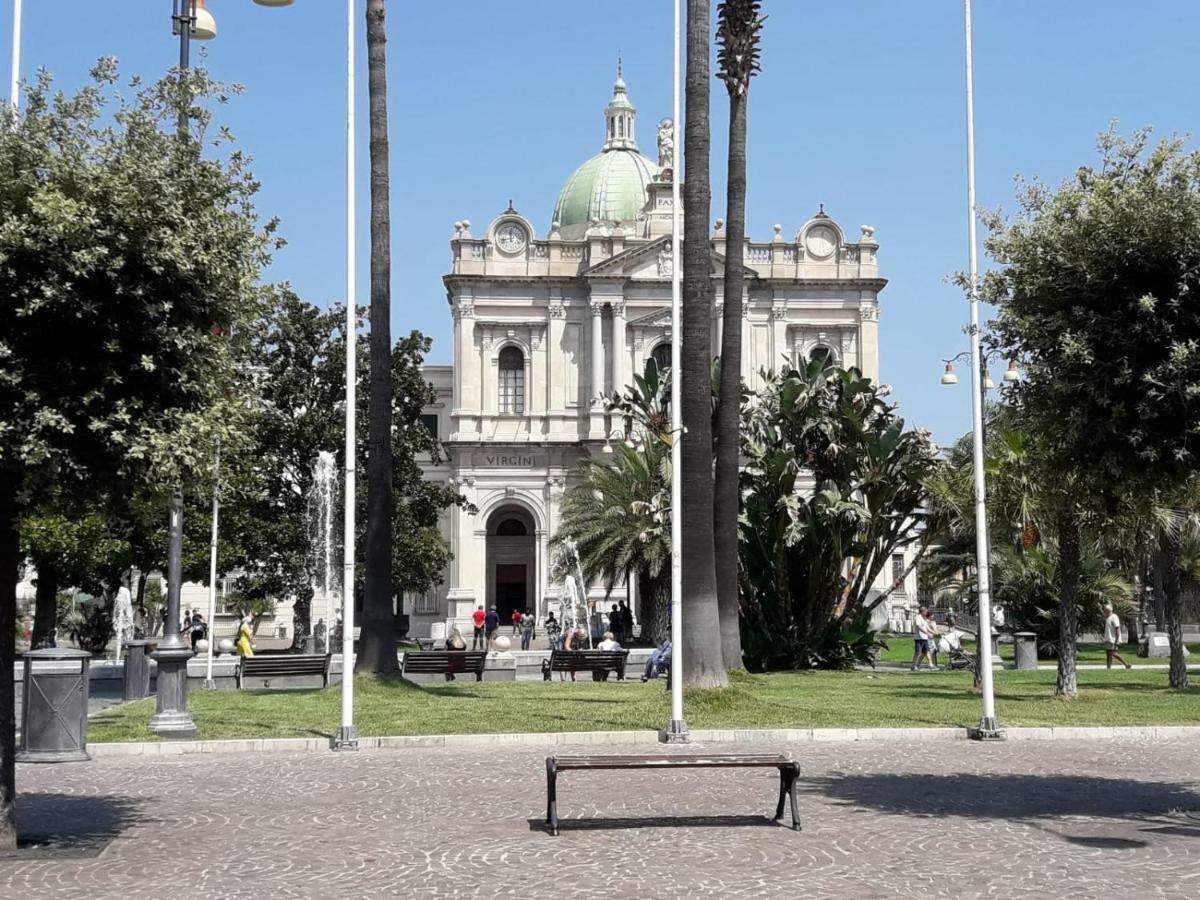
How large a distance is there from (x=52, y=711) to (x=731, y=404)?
11.9 m

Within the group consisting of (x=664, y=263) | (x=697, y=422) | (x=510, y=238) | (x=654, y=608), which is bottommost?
(x=654, y=608)

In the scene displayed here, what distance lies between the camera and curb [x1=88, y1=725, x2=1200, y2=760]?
1561cm

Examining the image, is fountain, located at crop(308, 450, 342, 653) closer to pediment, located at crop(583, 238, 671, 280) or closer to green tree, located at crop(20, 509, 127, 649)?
green tree, located at crop(20, 509, 127, 649)

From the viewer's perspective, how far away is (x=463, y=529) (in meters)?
61.0

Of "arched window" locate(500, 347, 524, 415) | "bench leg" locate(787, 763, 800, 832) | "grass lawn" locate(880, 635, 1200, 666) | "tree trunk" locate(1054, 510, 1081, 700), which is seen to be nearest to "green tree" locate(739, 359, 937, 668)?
"grass lawn" locate(880, 635, 1200, 666)

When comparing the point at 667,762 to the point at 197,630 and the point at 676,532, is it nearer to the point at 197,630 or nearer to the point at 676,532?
the point at 676,532

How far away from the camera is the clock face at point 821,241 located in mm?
63562

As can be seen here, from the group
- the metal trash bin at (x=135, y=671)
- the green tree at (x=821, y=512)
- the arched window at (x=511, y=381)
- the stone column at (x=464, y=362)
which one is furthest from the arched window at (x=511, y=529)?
the metal trash bin at (x=135, y=671)

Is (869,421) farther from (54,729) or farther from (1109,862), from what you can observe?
(1109,862)

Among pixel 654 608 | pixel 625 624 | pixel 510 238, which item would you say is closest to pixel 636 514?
pixel 654 608

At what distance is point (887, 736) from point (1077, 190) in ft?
25.6

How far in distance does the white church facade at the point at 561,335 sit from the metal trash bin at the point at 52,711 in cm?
4585

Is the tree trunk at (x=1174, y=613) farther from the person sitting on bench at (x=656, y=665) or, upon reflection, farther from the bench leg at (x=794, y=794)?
the bench leg at (x=794, y=794)

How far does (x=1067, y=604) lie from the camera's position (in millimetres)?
22266
